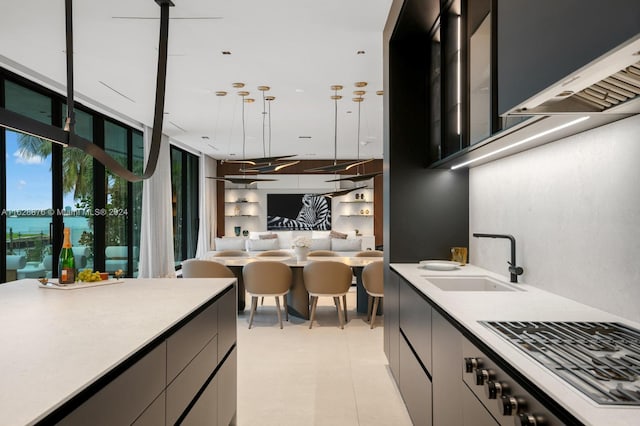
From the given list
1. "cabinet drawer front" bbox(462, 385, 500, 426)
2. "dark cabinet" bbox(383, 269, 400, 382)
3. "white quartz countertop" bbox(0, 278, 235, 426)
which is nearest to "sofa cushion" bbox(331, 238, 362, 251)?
"dark cabinet" bbox(383, 269, 400, 382)

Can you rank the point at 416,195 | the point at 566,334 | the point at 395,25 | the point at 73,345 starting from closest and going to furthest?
the point at 73,345
the point at 566,334
the point at 395,25
the point at 416,195

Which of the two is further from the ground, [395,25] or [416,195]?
[395,25]

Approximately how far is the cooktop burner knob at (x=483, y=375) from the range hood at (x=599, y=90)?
2.67ft

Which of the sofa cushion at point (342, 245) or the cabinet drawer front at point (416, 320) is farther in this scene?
the sofa cushion at point (342, 245)

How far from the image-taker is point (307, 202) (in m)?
11.2

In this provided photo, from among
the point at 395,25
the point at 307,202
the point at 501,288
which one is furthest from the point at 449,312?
the point at 307,202

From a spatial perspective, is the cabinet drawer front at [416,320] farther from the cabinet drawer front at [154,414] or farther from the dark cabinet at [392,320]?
the cabinet drawer front at [154,414]

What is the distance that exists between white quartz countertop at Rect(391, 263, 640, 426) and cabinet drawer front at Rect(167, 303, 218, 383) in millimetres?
1042

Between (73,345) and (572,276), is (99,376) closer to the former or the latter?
(73,345)

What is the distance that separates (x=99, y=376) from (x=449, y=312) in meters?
1.26

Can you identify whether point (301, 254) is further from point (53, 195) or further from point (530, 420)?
point (530, 420)

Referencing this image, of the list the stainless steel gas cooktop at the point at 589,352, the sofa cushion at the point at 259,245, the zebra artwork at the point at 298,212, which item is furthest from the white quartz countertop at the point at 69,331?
the zebra artwork at the point at 298,212

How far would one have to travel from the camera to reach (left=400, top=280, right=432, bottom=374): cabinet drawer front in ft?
7.15

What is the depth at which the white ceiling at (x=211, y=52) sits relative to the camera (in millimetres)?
3102
